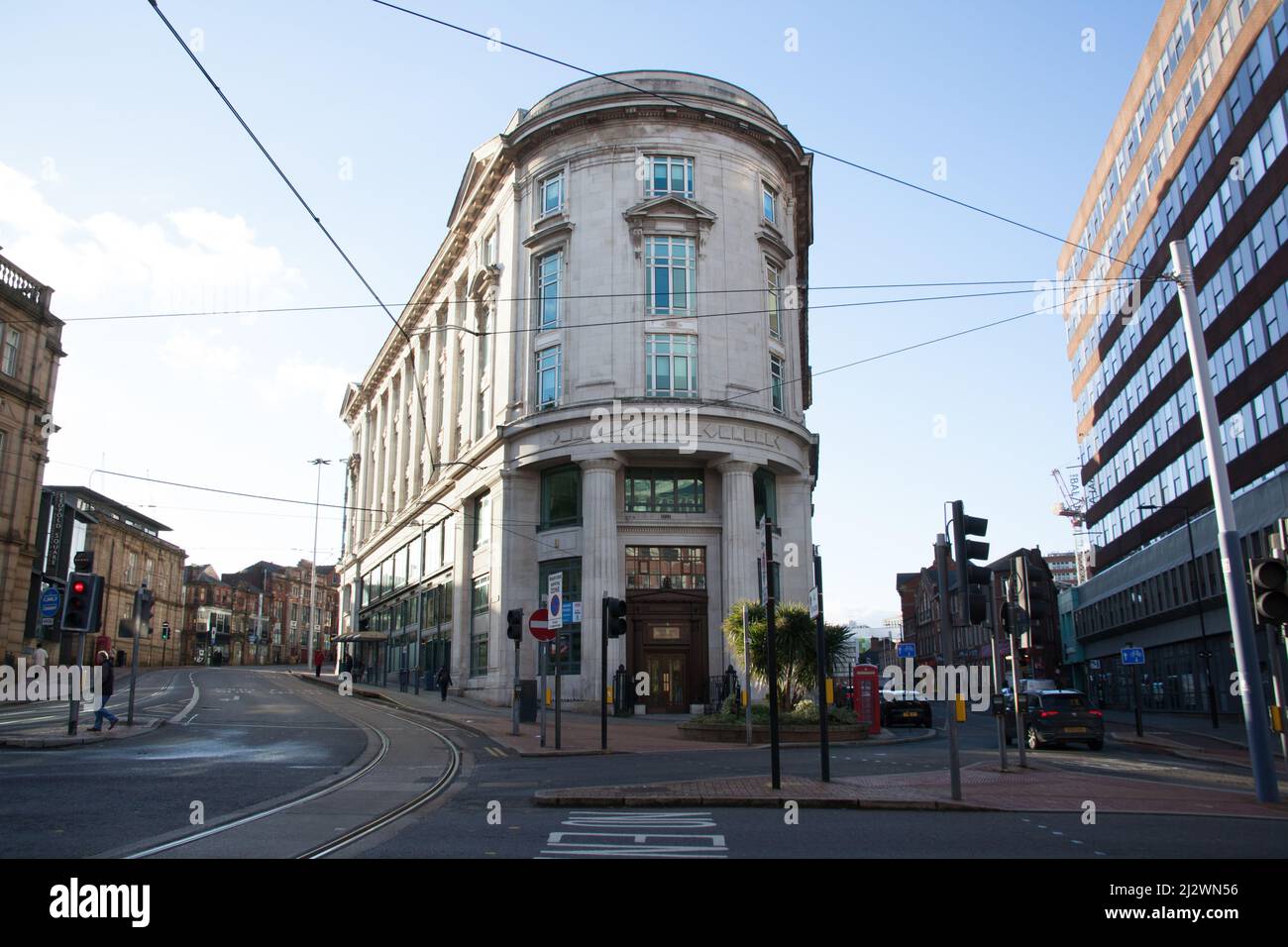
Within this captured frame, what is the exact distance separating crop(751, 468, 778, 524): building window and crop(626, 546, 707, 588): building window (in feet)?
9.91

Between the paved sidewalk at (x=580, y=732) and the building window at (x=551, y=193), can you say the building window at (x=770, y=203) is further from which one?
the paved sidewalk at (x=580, y=732)

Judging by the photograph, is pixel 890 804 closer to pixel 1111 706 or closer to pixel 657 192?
pixel 657 192

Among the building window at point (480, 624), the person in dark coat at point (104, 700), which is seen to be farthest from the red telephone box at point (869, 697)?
the person in dark coat at point (104, 700)

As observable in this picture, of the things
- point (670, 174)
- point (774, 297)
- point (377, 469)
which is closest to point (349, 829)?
point (670, 174)

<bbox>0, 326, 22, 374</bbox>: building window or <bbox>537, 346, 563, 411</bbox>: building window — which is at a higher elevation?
<bbox>0, 326, 22, 374</bbox>: building window

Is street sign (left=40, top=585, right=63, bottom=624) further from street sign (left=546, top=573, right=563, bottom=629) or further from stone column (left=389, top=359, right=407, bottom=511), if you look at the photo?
stone column (left=389, top=359, right=407, bottom=511)

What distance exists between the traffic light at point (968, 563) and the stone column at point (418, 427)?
46956mm

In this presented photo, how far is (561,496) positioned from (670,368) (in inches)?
269

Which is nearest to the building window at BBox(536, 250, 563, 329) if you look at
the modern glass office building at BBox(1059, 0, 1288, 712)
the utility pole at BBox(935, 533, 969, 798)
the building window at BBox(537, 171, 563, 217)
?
the building window at BBox(537, 171, 563, 217)

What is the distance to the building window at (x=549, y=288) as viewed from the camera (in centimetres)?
3991

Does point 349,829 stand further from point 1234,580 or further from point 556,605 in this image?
point 556,605

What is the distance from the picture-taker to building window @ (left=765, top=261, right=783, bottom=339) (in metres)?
41.0

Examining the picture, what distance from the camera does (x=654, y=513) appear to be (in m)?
38.1
